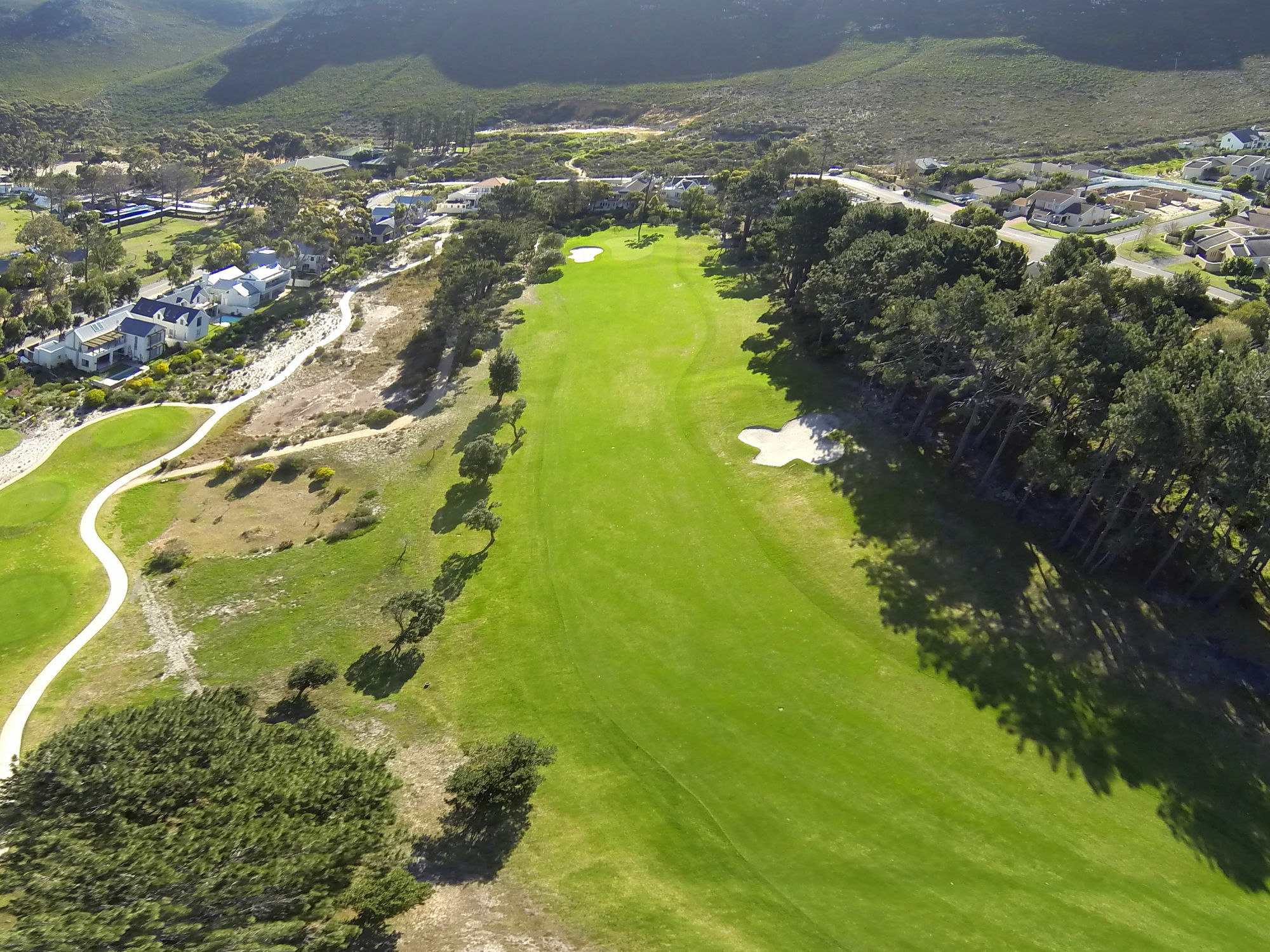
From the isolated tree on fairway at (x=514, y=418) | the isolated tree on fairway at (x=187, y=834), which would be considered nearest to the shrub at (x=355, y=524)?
the isolated tree on fairway at (x=514, y=418)

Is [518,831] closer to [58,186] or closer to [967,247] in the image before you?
[967,247]

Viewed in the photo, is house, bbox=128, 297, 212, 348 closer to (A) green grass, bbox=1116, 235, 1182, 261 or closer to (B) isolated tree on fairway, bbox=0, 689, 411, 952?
(B) isolated tree on fairway, bbox=0, 689, 411, 952

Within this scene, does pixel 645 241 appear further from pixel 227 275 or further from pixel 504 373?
pixel 227 275

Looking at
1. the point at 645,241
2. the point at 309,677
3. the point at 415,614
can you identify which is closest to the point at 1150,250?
the point at 645,241

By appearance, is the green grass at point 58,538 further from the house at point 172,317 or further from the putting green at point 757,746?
the putting green at point 757,746

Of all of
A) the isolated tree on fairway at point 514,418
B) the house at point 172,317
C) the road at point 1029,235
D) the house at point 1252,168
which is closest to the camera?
the isolated tree on fairway at point 514,418

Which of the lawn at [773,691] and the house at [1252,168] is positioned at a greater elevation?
the house at [1252,168]

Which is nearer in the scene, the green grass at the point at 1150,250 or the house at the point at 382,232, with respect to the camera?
the green grass at the point at 1150,250
